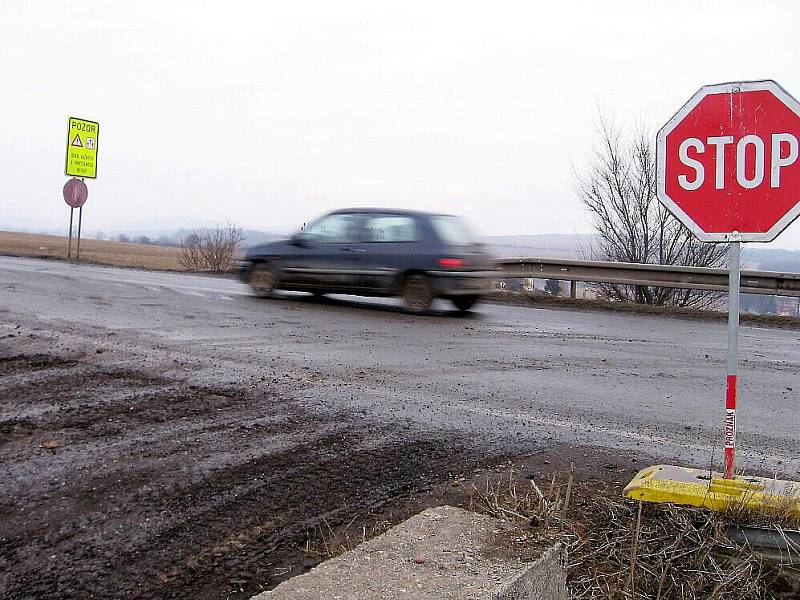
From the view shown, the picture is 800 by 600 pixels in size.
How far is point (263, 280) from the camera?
15.9m

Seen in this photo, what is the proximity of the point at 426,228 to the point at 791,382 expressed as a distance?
723cm

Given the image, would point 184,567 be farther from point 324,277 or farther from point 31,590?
point 324,277

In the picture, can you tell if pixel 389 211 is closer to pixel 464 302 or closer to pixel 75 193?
pixel 464 302

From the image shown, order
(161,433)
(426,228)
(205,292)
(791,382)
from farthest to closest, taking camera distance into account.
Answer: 1. (205,292)
2. (426,228)
3. (791,382)
4. (161,433)

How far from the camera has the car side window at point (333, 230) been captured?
48.9 ft

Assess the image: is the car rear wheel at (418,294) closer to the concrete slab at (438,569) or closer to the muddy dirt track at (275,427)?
the muddy dirt track at (275,427)

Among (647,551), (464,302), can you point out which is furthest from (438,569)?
(464,302)

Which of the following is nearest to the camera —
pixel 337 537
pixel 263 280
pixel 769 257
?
pixel 337 537

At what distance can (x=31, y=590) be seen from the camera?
3338 millimetres

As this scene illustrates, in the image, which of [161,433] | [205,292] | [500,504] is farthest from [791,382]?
[205,292]

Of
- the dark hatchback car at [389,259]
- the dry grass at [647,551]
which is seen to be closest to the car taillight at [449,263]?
the dark hatchback car at [389,259]

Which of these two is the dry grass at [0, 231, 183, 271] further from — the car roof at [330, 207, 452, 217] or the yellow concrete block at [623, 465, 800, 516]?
the yellow concrete block at [623, 465, 800, 516]

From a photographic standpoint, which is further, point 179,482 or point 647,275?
point 647,275

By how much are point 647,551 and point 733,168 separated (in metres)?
1.86
